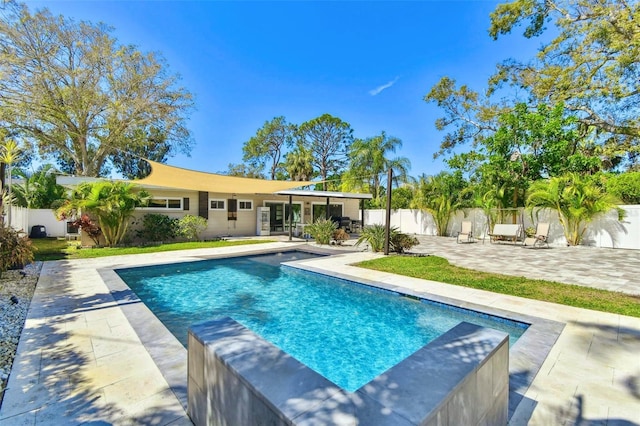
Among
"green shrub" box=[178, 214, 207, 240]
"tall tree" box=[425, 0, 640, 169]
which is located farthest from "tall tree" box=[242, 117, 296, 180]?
"green shrub" box=[178, 214, 207, 240]

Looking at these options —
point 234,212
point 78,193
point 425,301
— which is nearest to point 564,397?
point 425,301

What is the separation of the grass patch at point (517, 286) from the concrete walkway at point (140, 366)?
0.41 metres

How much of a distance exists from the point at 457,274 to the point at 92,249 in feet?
41.5

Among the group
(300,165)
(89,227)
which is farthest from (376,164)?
(89,227)

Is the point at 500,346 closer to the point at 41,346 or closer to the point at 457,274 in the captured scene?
the point at 41,346

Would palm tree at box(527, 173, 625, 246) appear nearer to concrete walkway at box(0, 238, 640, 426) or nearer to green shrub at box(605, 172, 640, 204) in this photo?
green shrub at box(605, 172, 640, 204)

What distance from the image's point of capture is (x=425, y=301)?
5711 mm

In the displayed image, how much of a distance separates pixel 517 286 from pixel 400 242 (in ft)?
16.1

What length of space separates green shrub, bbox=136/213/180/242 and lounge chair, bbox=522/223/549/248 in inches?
622

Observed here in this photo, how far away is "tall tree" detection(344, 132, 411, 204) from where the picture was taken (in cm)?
2323

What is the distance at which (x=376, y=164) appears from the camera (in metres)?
23.2

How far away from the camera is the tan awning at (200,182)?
48.9 feet

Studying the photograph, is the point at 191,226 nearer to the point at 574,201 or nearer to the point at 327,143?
the point at 574,201

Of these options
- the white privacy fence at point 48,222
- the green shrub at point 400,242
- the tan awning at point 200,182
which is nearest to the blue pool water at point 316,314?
the green shrub at point 400,242
